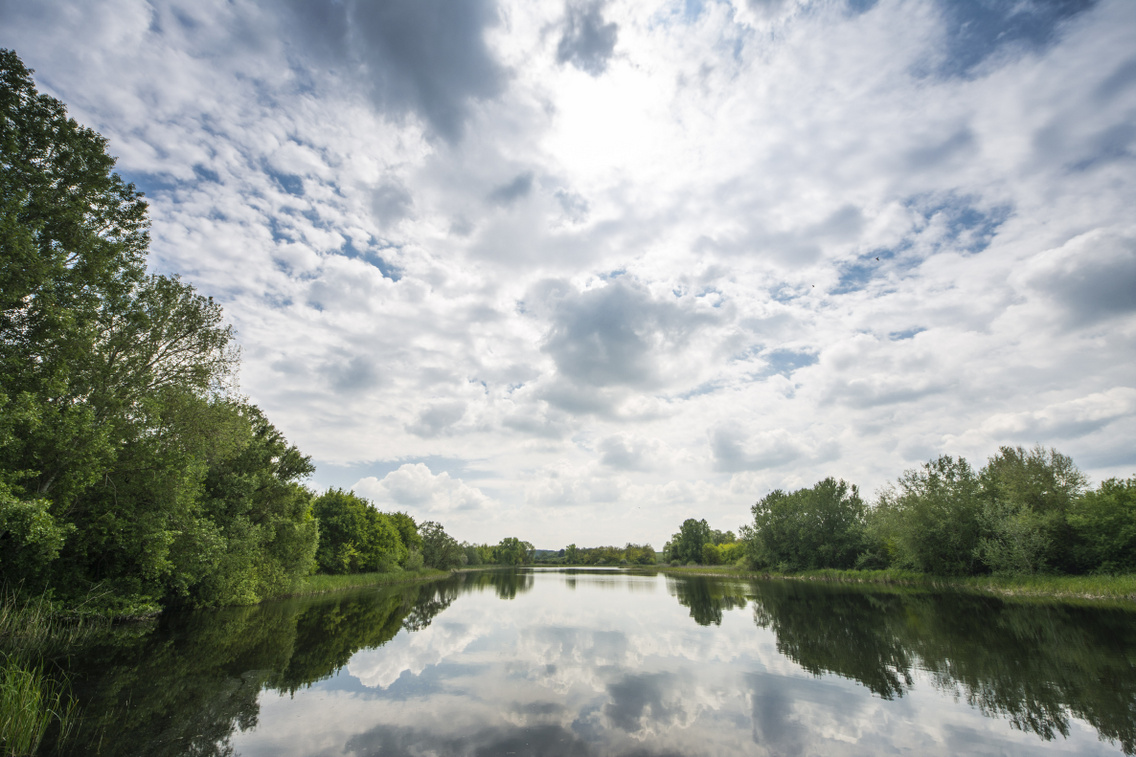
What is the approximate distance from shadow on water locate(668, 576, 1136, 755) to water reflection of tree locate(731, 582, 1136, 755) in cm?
3

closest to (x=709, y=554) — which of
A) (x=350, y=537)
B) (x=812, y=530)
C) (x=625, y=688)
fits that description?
(x=812, y=530)

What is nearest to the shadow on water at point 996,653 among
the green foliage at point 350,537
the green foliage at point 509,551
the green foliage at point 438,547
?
the green foliage at point 350,537

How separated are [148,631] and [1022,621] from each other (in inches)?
1732

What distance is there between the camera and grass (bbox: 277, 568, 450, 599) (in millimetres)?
46622

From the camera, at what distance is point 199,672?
15961 mm

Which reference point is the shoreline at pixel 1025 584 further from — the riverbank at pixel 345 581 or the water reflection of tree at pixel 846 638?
the riverbank at pixel 345 581

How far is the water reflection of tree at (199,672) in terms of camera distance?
410 inches

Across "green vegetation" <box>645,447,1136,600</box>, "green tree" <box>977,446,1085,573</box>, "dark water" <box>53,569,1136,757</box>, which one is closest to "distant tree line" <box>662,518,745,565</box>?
"green vegetation" <box>645,447,1136,600</box>

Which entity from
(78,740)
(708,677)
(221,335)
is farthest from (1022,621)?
(221,335)

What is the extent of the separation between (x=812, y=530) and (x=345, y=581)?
2773 inches

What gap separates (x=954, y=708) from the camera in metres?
12.5

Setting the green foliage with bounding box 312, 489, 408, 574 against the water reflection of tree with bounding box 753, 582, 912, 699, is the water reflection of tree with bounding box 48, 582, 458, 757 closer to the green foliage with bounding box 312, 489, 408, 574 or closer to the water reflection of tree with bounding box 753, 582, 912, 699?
the water reflection of tree with bounding box 753, 582, 912, 699

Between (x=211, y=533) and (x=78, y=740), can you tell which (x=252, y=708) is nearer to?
(x=78, y=740)

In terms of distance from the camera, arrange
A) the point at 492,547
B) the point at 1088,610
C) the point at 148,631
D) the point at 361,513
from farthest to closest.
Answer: the point at 492,547, the point at 361,513, the point at 1088,610, the point at 148,631
